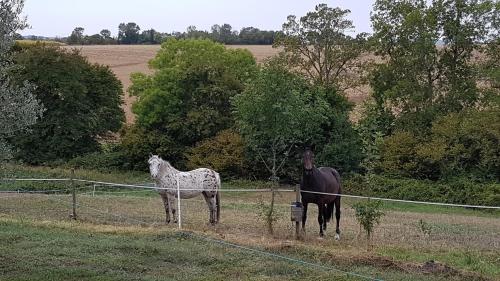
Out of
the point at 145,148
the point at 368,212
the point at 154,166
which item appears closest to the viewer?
the point at 368,212

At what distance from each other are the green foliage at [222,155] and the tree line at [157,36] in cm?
5661

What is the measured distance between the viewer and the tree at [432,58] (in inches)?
1711

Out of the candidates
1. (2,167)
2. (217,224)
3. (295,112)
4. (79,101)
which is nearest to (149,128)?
(79,101)

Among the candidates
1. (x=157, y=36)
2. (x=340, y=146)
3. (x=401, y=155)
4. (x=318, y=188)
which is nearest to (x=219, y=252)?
(x=318, y=188)

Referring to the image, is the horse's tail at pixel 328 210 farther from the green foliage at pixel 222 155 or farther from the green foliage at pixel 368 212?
the green foliage at pixel 222 155

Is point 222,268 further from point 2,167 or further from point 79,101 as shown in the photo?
point 79,101

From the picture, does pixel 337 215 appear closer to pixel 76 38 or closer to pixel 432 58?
pixel 432 58

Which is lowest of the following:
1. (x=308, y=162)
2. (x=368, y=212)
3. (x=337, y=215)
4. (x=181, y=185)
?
(x=337, y=215)

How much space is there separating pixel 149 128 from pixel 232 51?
12.2 metres

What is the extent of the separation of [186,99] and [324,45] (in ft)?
37.0

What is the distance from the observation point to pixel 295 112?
1007 inches

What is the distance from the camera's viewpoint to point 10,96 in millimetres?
10023

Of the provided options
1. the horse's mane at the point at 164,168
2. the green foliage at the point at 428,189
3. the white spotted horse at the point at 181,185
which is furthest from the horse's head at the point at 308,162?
the green foliage at the point at 428,189

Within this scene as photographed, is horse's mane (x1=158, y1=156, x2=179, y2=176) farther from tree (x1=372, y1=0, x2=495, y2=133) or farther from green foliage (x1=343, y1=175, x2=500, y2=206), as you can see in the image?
tree (x1=372, y1=0, x2=495, y2=133)
